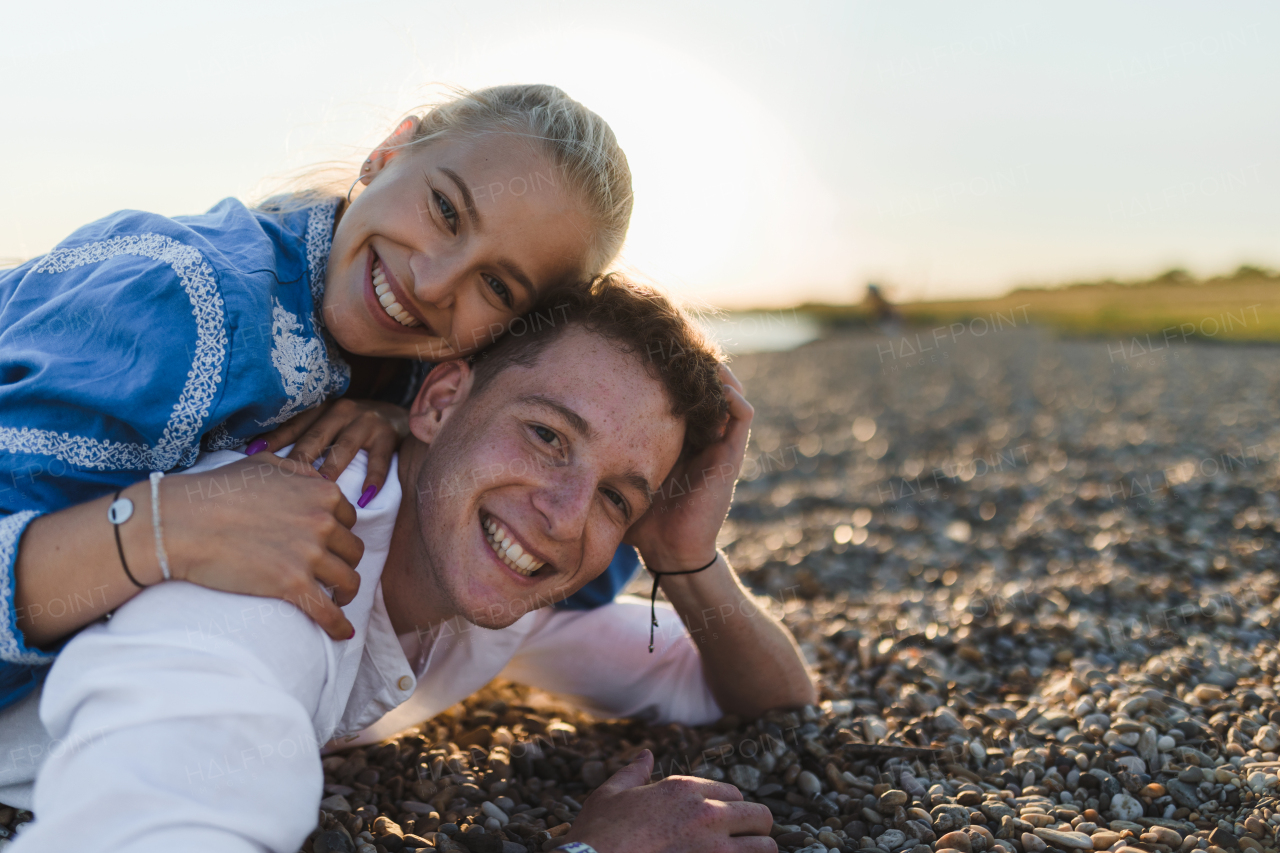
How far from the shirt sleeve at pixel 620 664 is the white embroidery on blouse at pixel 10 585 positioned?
1962 mm

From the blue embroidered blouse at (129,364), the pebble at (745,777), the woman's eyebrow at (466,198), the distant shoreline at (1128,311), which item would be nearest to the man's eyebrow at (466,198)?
the woman's eyebrow at (466,198)

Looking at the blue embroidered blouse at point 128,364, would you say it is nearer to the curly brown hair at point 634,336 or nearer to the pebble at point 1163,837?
the curly brown hair at point 634,336

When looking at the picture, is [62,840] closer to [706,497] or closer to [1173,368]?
[706,497]

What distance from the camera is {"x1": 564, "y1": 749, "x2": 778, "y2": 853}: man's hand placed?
8.05 feet

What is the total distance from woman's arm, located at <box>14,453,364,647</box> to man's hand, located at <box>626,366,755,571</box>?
1476 millimetres

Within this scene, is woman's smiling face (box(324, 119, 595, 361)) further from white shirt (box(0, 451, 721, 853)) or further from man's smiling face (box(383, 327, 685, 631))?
white shirt (box(0, 451, 721, 853))

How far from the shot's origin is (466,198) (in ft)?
9.87

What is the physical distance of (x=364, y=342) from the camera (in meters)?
3.05

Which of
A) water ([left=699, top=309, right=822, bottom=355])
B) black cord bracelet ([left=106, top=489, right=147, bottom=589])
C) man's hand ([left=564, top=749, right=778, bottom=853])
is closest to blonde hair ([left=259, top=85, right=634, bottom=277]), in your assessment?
black cord bracelet ([left=106, top=489, right=147, bottom=589])

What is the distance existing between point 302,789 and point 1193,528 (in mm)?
6596

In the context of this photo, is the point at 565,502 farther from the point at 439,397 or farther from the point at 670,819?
the point at 670,819

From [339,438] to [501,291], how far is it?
0.76 m

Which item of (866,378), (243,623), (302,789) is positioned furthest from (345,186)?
(866,378)

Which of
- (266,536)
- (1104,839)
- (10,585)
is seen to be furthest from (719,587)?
(10,585)
